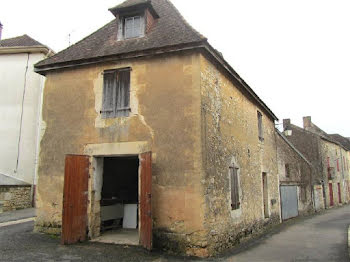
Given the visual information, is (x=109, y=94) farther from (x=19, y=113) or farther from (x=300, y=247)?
(x=19, y=113)

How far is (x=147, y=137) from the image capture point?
8008 millimetres

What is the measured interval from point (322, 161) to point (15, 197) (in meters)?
22.6

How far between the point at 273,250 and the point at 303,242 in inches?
74.9

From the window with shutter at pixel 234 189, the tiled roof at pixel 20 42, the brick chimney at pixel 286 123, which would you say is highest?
the tiled roof at pixel 20 42

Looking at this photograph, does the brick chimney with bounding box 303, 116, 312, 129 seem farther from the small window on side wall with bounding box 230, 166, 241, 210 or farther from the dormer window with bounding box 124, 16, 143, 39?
the dormer window with bounding box 124, 16, 143, 39

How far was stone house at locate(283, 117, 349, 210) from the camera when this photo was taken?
23998 mm

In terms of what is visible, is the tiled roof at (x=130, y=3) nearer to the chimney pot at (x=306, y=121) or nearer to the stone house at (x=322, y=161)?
the stone house at (x=322, y=161)

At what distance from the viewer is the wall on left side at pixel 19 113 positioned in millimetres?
16112

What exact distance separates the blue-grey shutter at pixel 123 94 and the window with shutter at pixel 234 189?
3702mm

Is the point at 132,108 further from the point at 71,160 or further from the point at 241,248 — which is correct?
the point at 241,248

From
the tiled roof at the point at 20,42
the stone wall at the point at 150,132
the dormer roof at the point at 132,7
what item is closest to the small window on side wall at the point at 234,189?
the stone wall at the point at 150,132

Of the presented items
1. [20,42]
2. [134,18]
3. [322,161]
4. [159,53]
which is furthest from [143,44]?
[322,161]

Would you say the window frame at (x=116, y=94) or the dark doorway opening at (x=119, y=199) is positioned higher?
the window frame at (x=116, y=94)

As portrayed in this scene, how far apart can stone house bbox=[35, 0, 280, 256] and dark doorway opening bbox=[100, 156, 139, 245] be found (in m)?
0.04
